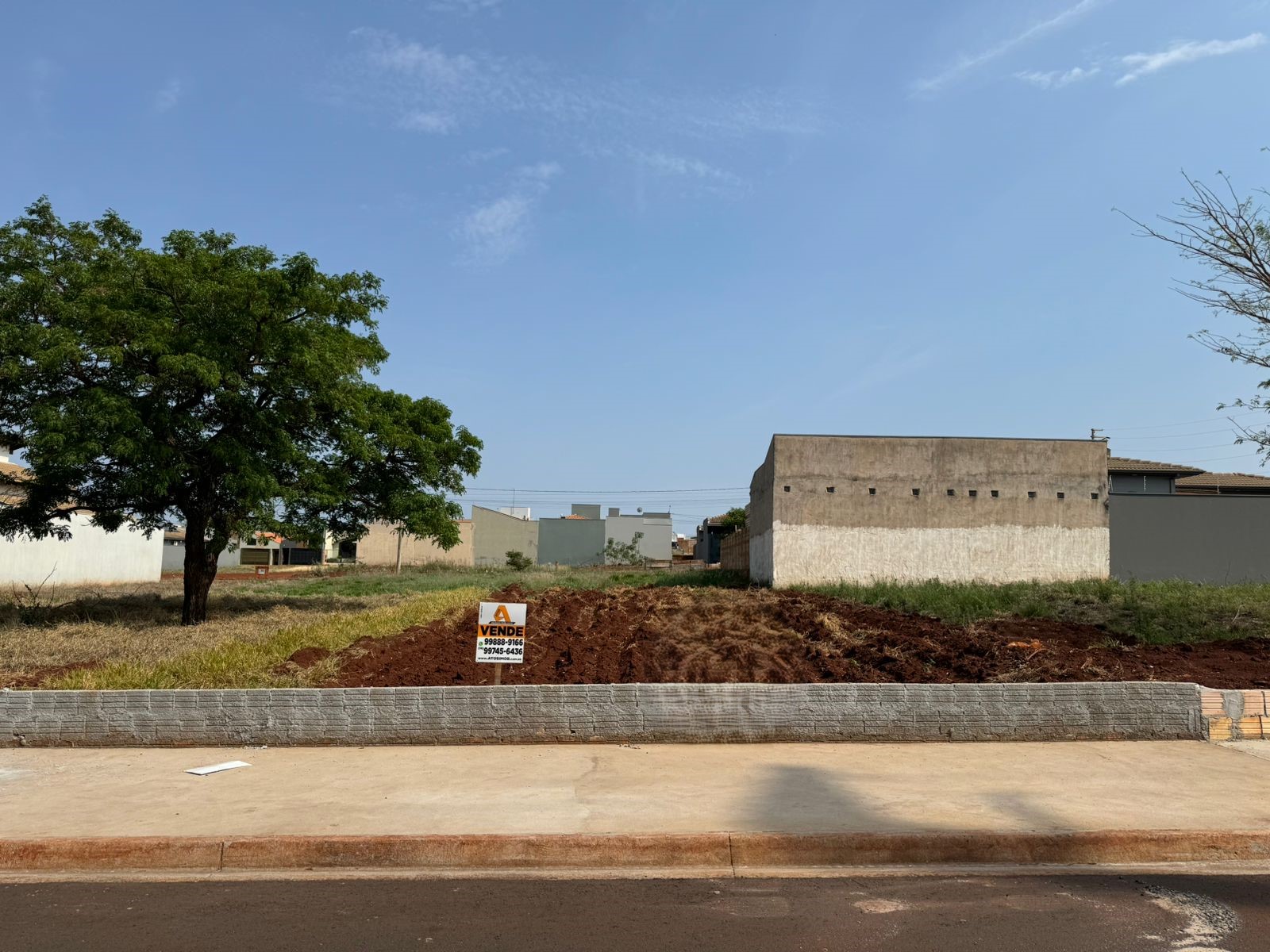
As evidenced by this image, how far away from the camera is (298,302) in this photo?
688 inches

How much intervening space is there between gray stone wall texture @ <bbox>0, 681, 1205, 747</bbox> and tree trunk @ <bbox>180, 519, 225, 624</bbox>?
10097mm

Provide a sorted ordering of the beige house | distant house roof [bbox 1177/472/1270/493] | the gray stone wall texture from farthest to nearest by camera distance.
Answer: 1. the beige house
2. distant house roof [bbox 1177/472/1270/493]
3. the gray stone wall texture

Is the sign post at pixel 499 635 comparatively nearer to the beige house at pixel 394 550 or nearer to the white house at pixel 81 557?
the white house at pixel 81 557

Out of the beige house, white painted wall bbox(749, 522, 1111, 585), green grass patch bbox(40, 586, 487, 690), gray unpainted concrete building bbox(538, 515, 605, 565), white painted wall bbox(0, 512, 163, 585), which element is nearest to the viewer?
green grass patch bbox(40, 586, 487, 690)

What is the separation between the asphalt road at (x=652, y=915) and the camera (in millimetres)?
4641

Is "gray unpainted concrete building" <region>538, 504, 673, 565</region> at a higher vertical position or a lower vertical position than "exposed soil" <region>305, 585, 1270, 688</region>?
higher

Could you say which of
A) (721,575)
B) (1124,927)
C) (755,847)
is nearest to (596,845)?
(755,847)

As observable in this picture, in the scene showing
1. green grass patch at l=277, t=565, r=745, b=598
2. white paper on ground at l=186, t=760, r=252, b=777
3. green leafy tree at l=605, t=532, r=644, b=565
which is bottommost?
white paper on ground at l=186, t=760, r=252, b=777

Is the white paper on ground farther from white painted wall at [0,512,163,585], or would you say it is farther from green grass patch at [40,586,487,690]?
white painted wall at [0,512,163,585]

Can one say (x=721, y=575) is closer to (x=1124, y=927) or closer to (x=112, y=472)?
(x=112, y=472)

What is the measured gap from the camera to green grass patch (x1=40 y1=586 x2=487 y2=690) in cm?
1020

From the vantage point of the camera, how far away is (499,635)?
973 cm

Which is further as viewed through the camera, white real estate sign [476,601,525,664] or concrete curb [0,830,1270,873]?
white real estate sign [476,601,525,664]

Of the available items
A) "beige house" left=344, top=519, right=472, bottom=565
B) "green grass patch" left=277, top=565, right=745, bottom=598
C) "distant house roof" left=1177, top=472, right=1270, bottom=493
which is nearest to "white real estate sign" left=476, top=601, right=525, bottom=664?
"green grass patch" left=277, top=565, right=745, bottom=598
